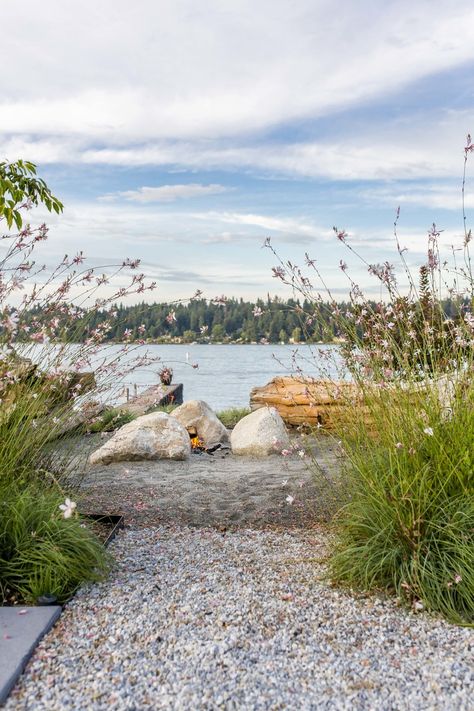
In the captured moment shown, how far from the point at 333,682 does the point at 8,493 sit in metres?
2.02

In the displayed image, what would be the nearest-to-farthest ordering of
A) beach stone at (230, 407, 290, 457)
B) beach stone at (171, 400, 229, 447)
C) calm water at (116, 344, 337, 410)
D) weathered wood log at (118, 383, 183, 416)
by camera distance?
calm water at (116, 344, 337, 410) < beach stone at (230, 407, 290, 457) < beach stone at (171, 400, 229, 447) < weathered wood log at (118, 383, 183, 416)

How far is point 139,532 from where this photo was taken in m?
4.33

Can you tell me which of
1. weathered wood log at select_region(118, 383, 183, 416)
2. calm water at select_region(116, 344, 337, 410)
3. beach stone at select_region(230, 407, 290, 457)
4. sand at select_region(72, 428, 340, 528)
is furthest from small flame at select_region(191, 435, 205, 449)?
sand at select_region(72, 428, 340, 528)

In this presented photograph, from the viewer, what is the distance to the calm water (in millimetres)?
4016

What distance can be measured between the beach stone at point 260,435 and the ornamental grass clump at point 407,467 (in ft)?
10.5

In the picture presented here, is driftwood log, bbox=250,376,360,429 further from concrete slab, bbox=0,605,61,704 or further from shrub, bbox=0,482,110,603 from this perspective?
concrete slab, bbox=0,605,61,704

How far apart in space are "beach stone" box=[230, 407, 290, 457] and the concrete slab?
4295 millimetres

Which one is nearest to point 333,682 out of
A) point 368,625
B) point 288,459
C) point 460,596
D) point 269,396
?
point 368,625

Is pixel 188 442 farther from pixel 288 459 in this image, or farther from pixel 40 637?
pixel 40 637

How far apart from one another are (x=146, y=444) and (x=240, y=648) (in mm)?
4328

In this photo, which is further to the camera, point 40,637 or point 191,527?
point 191,527

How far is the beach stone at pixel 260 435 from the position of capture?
7164 mm

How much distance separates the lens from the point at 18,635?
2.75 metres

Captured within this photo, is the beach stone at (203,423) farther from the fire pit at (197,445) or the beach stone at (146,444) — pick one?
the beach stone at (146,444)
